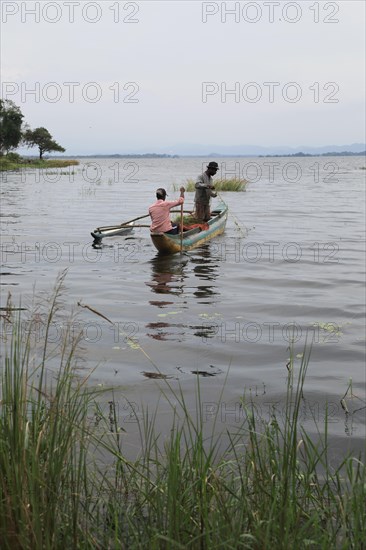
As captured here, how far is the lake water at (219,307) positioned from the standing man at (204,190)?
114 centimetres

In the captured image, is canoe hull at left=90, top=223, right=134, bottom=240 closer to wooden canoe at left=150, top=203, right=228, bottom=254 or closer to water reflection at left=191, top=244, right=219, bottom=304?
wooden canoe at left=150, top=203, right=228, bottom=254

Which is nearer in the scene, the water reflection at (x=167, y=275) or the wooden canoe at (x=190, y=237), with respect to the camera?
the water reflection at (x=167, y=275)

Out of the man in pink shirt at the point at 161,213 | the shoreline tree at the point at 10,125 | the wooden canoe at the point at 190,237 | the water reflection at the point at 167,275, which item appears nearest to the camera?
the water reflection at the point at 167,275

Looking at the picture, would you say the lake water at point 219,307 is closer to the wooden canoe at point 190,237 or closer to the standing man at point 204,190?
the wooden canoe at point 190,237

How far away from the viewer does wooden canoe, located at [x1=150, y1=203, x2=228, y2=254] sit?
54.1 ft

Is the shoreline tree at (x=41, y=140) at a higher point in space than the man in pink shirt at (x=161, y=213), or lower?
higher

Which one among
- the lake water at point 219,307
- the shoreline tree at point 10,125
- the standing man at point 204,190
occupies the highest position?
the shoreline tree at point 10,125

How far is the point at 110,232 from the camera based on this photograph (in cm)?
2038

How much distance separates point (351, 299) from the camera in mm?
11875

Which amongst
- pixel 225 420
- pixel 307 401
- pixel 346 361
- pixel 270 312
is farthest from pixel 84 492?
pixel 270 312

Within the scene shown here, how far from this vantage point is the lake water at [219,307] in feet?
23.1

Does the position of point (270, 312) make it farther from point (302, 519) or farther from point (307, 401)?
point (302, 519)

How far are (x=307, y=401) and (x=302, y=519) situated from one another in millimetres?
3386

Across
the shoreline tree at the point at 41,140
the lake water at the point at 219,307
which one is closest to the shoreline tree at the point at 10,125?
the shoreline tree at the point at 41,140
